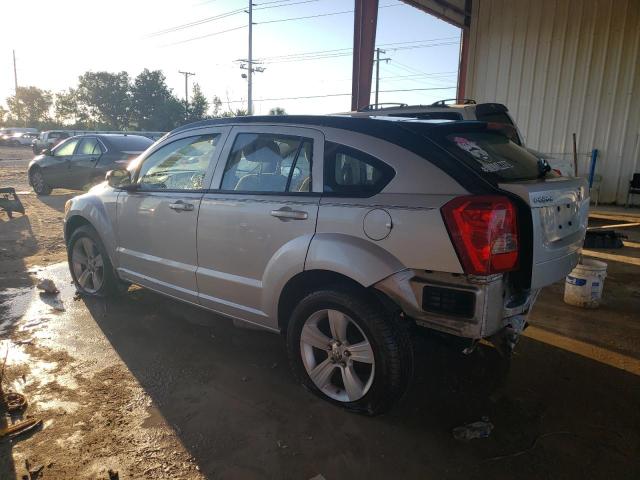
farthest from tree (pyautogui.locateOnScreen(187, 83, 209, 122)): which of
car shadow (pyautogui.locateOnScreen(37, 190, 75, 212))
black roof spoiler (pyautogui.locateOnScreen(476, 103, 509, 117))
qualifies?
black roof spoiler (pyautogui.locateOnScreen(476, 103, 509, 117))

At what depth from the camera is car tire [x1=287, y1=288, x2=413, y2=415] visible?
2.52 metres

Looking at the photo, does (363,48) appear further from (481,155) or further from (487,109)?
(481,155)

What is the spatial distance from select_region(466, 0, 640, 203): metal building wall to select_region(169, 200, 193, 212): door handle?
445 inches

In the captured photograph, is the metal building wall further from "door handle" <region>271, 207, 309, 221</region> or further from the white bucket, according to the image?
"door handle" <region>271, 207, 309, 221</region>

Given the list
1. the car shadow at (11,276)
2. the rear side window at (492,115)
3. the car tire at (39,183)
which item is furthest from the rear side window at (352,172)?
the car tire at (39,183)

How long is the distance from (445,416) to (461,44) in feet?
41.9

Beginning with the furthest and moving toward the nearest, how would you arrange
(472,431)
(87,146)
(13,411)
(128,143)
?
(87,146), (128,143), (13,411), (472,431)

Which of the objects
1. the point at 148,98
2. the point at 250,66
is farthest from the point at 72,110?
the point at 250,66

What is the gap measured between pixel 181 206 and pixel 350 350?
5.68ft

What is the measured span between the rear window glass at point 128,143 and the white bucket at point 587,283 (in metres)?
9.57

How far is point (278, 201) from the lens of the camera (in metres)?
2.92

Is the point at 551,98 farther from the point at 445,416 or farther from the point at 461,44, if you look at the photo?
the point at 445,416

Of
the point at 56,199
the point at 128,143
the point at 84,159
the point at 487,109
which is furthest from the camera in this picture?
the point at 56,199

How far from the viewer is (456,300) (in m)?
2.31
